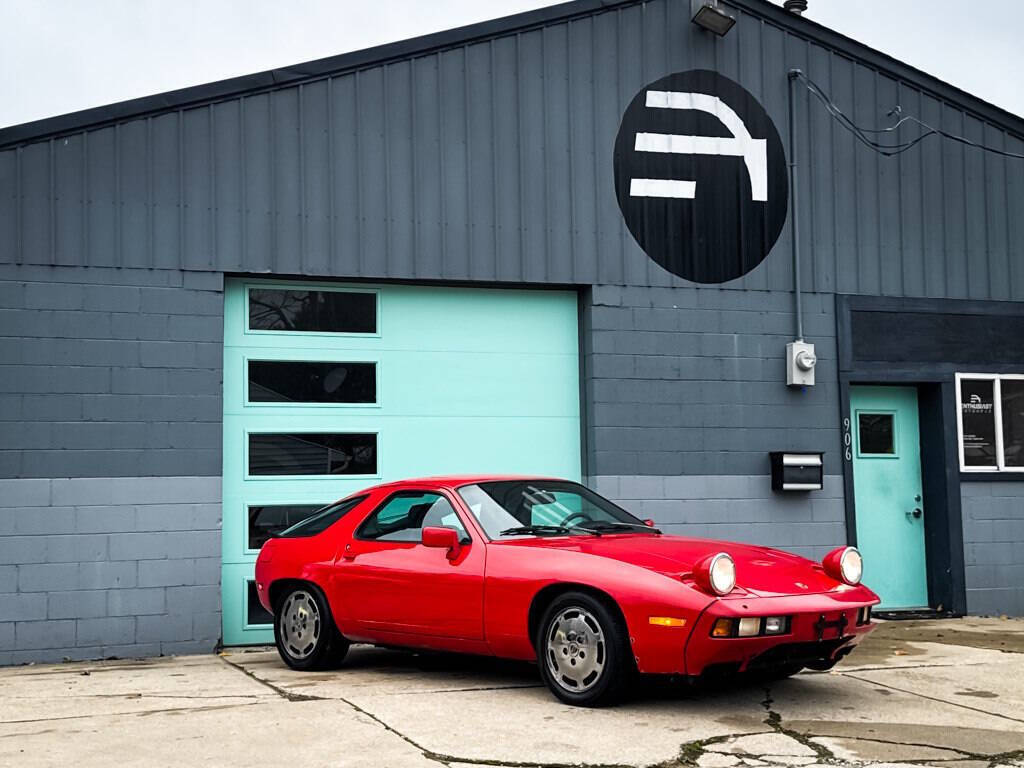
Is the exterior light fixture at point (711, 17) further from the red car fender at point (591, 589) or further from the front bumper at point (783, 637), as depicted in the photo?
the front bumper at point (783, 637)

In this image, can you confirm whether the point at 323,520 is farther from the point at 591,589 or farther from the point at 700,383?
the point at 700,383

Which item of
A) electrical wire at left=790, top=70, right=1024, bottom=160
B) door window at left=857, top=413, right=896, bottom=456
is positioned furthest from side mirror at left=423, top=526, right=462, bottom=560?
electrical wire at left=790, top=70, right=1024, bottom=160

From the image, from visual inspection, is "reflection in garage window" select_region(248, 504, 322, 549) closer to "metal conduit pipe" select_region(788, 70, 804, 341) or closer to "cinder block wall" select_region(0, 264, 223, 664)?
"cinder block wall" select_region(0, 264, 223, 664)

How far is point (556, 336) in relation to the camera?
11914 millimetres

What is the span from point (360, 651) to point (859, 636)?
13.8 feet

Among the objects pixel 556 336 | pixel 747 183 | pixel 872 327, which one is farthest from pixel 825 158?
pixel 556 336

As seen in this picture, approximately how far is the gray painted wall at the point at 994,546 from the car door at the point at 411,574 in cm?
674

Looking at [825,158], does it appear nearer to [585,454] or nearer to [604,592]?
[585,454]

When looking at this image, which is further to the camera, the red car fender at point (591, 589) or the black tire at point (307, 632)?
the black tire at point (307, 632)

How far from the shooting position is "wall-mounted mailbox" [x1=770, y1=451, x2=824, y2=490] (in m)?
12.0

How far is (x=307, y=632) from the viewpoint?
8.72 metres

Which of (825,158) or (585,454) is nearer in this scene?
(585,454)

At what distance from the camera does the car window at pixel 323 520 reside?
891 cm

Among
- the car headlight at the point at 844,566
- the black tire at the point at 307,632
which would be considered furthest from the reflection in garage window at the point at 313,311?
the car headlight at the point at 844,566
